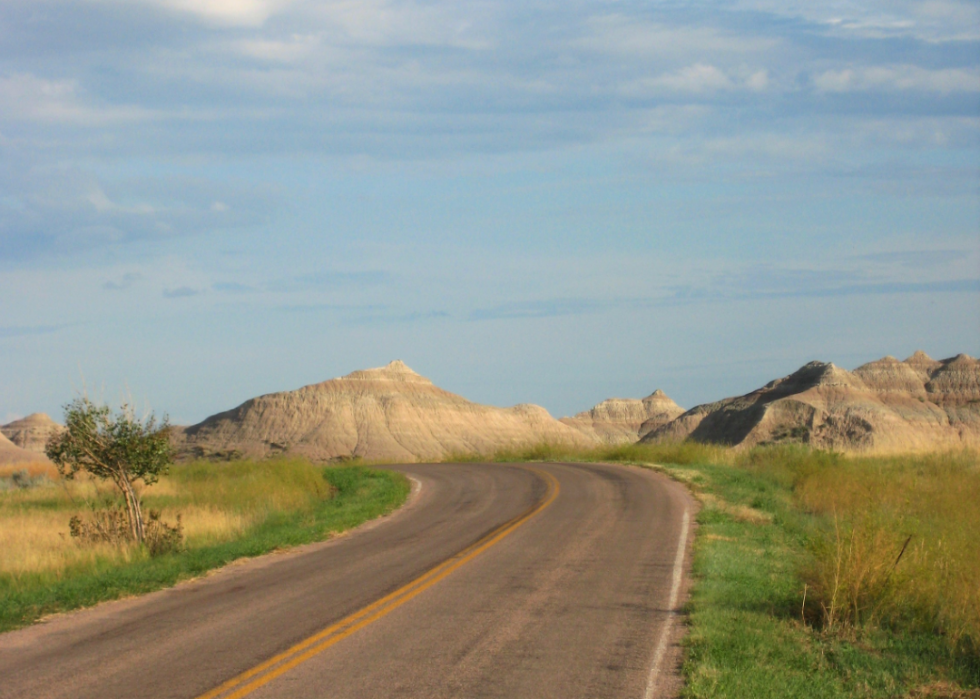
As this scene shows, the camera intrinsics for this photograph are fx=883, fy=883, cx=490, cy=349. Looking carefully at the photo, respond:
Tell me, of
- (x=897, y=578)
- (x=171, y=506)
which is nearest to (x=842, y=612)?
(x=897, y=578)

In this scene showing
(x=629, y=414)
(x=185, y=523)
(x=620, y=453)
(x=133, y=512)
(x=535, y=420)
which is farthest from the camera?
(x=629, y=414)

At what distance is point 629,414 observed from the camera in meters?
144

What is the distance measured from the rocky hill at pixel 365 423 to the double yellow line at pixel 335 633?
6790 centimetres

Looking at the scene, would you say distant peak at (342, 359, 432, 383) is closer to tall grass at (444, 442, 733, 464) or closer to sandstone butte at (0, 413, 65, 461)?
sandstone butte at (0, 413, 65, 461)

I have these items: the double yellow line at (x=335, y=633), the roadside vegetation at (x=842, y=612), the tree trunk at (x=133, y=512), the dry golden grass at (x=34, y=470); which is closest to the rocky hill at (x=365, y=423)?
the dry golden grass at (x=34, y=470)

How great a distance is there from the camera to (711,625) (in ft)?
29.4

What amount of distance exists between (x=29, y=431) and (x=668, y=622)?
350 feet

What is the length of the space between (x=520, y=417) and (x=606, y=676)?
10210 cm

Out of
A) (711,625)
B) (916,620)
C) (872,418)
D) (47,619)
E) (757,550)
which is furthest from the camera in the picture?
(872,418)

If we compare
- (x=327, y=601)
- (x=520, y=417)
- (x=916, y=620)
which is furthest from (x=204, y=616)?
(x=520, y=417)

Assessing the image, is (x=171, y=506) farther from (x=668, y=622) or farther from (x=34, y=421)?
(x=34, y=421)

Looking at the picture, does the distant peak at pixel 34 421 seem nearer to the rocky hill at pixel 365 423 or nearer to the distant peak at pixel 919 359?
the rocky hill at pixel 365 423

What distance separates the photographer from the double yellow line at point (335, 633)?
717cm

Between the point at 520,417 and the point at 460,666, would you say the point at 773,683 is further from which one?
the point at 520,417
